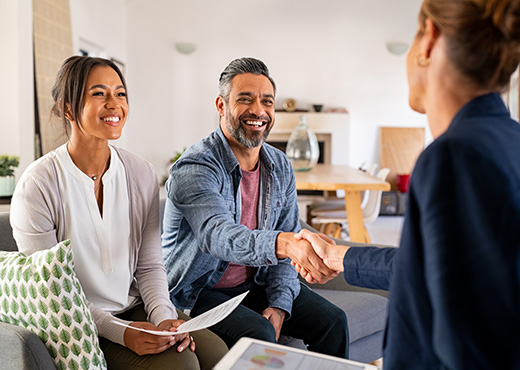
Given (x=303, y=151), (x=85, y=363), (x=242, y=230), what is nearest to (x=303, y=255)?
(x=242, y=230)

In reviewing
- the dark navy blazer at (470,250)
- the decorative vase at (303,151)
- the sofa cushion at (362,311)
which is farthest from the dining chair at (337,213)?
the dark navy blazer at (470,250)

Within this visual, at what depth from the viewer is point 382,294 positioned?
7.72 feet

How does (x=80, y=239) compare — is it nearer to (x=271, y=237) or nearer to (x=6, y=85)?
(x=271, y=237)

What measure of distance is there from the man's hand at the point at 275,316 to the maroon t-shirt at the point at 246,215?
6.3 inches

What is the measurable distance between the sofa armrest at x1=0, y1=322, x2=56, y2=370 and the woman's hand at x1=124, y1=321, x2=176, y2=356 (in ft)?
0.76

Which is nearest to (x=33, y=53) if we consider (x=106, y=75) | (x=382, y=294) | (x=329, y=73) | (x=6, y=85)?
(x=6, y=85)

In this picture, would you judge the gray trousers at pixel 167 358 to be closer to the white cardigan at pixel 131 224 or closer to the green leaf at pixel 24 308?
the white cardigan at pixel 131 224

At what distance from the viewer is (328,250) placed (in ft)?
5.03

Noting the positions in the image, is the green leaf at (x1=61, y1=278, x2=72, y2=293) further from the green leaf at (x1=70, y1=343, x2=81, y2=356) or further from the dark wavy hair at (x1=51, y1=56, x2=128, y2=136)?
the dark wavy hair at (x1=51, y1=56, x2=128, y2=136)

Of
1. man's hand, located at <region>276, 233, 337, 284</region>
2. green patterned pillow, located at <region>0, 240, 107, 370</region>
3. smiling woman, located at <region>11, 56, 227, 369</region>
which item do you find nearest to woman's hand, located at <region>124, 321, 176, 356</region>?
smiling woman, located at <region>11, 56, 227, 369</region>

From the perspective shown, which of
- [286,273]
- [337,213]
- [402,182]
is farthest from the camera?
[402,182]

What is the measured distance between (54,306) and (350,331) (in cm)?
112

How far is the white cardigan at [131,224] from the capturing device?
1.47 metres

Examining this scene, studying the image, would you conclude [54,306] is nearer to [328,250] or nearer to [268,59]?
[328,250]
